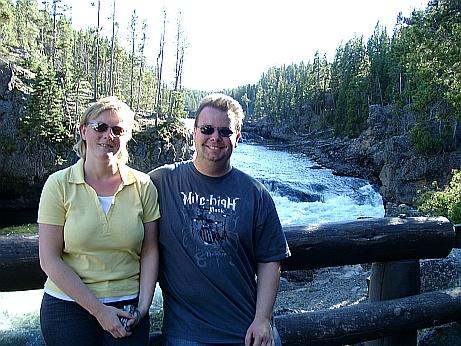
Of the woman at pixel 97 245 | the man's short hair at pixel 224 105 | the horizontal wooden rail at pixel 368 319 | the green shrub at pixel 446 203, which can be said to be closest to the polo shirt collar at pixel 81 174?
the woman at pixel 97 245

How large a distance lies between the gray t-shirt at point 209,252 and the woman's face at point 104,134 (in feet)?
1.20

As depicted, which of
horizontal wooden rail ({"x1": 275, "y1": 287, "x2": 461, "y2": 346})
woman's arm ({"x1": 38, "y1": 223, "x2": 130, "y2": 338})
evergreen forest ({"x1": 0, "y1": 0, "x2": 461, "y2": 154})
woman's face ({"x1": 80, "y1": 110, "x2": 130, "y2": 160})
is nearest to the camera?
woman's arm ({"x1": 38, "y1": 223, "x2": 130, "y2": 338})

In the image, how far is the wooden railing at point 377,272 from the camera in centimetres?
322

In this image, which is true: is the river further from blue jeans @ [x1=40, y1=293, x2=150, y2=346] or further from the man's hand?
blue jeans @ [x1=40, y1=293, x2=150, y2=346]

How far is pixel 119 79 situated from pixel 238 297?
65.0m

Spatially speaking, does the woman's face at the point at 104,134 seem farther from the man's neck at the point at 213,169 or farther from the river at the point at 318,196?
the river at the point at 318,196

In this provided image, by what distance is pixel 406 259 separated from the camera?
366 centimetres

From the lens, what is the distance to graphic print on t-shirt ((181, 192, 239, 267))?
261cm

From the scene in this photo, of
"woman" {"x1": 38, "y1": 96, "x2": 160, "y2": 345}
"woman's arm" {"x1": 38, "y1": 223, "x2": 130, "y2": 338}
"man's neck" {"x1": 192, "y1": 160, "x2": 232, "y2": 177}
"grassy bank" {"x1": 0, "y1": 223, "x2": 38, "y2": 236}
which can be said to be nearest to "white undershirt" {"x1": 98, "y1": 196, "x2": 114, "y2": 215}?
"woman" {"x1": 38, "y1": 96, "x2": 160, "y2": 345}

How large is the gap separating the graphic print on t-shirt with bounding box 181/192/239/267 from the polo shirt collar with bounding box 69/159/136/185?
0.30 meters

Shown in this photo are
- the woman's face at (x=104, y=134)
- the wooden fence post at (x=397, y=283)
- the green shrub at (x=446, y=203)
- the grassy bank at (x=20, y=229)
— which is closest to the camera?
the woman's face at (x=104, y=134)

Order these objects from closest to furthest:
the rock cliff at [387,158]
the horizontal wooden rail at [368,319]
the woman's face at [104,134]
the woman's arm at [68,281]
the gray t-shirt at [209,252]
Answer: the woman's arm at [68,281] < the woman's face at [104,134] < the gray t-shirt at [209,252] < the horizontal wooden rail at [368,319] < the rock cliff at [387,158]

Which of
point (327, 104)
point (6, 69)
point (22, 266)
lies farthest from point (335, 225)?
point (327, 104)

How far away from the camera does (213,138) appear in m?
2.64
